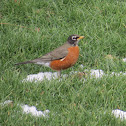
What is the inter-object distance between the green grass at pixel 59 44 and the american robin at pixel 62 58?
0.93 ft

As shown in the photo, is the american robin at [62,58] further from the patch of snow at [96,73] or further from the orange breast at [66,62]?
the patch of snow at [96,73]

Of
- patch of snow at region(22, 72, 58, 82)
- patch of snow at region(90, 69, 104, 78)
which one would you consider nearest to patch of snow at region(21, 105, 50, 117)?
patch of snow at region(22, 72, 58, 82)

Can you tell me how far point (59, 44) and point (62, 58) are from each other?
97 centimetres

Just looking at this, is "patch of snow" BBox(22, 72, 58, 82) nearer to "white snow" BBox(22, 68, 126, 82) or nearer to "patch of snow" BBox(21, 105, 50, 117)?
"white snow" BBox(22, 68, 126, 82)

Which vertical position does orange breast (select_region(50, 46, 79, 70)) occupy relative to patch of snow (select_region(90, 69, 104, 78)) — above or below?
above

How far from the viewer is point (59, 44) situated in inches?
245

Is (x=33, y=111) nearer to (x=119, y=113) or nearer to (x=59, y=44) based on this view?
(x=119, y=113)

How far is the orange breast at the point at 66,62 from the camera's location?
207 inches

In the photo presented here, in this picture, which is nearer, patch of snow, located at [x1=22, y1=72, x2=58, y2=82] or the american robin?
patch of snow, located at [x1=22, y1=72, x2=58, y2=82]

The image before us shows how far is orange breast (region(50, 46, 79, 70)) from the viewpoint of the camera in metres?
5.25

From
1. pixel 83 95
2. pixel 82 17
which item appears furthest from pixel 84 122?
pixel 82 17

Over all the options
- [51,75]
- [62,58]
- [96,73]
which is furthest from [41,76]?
[96,73]

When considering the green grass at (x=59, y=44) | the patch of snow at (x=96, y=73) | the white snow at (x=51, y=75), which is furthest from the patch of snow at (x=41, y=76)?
the patch of snow at (x=96, y=73)

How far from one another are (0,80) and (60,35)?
1.93 m
